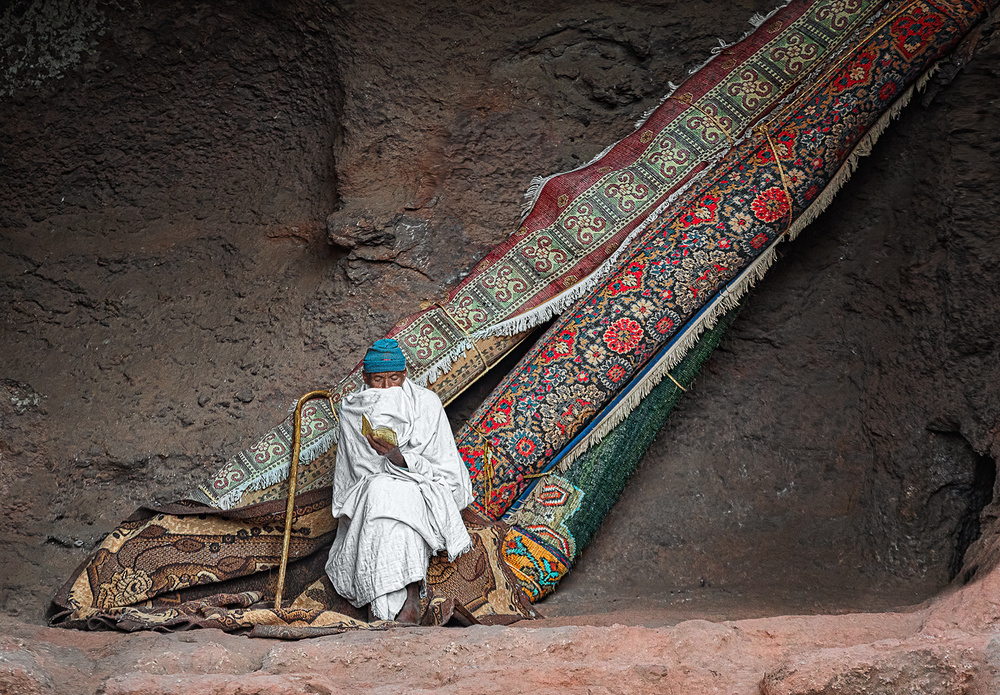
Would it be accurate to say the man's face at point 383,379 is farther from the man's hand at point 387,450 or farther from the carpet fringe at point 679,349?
the carpet fringe at point 679,349

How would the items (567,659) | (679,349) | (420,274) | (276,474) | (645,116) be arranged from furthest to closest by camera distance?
(645,116) → (420,274) → (679,349) → (276,474) → (567,659)

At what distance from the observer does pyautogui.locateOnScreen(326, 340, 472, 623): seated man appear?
13.0ft

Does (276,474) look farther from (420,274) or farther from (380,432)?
(420,274)

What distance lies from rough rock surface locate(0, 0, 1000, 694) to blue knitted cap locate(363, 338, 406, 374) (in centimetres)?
66

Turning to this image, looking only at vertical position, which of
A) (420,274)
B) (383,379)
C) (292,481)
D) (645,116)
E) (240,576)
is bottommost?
(240,576)

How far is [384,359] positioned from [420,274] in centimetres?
91

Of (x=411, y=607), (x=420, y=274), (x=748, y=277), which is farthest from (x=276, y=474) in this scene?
(x=748, y=277)

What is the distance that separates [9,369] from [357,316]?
5.58 feet

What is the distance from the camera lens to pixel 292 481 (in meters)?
4.43

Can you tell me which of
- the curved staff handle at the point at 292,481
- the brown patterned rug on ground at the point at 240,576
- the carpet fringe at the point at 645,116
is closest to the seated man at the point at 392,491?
the brown patterned rug on ground at the point at 240,576

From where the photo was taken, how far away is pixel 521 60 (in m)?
5.50

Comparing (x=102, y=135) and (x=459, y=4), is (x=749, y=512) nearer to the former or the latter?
(x=459, y=4)

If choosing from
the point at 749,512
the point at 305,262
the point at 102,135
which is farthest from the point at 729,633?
the point at 102,135

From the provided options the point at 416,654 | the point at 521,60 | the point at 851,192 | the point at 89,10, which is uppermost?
the point at 89,10
